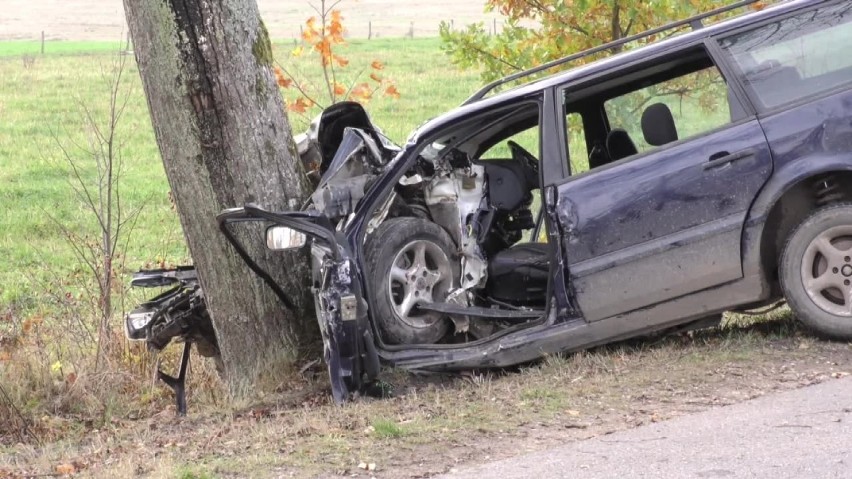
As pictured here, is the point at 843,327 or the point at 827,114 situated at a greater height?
the point at 827,114

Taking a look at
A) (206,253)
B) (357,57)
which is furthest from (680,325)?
(357,57)

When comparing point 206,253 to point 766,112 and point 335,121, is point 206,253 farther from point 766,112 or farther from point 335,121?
point 766,112

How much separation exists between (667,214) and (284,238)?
2.21m

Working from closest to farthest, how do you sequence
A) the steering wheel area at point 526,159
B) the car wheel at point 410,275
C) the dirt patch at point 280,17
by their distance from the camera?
the car wheel at point 410,275
the steering wheel area at point 526,159
the dirt patch at point 280,17

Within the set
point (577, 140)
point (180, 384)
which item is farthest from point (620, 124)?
point (180, 384)

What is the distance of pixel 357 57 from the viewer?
125 ft

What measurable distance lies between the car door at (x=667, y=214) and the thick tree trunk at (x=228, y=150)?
2044 mm

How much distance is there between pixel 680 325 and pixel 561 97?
1.53 meters

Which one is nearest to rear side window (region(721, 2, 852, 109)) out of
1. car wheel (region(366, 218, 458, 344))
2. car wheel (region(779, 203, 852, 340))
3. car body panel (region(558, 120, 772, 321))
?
car body panel (region(558, 120, 772, 321))

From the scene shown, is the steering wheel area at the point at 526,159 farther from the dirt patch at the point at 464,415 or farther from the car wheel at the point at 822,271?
the car wheel at the point at 822,271

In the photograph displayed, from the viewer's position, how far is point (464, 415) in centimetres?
582

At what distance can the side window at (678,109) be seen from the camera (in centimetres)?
656

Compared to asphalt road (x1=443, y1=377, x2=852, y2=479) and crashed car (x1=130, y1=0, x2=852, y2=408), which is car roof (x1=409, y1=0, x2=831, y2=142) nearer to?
crashed car (x1=130, y1=0, x2=852, y2=408)

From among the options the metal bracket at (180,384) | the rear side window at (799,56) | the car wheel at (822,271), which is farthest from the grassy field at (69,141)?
the car wheel at (822,271)
